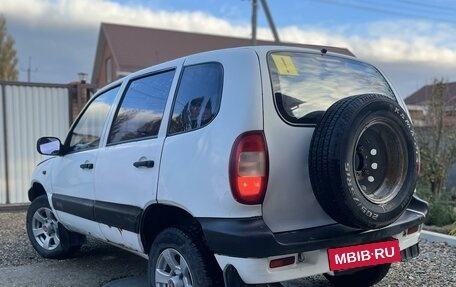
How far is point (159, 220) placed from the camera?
3611mm

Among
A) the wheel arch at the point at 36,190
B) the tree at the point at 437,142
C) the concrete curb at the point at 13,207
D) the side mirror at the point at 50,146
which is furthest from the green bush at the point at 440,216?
the concrete curb at the point at 13,207

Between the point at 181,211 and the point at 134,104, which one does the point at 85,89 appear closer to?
the point at 134,104

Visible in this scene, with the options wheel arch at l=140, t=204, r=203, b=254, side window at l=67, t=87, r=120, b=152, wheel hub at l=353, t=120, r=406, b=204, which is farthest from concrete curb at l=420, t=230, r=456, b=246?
side window at l=67, t=87, r=120, b=152

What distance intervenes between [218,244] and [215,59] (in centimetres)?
121

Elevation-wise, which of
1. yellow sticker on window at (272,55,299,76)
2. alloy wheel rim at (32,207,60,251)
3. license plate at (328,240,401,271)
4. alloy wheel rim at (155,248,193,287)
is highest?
yellow sticker on window at (272,55,299,76)

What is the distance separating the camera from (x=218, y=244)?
9.61ft

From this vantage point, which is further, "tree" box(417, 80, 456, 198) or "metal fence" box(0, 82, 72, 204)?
"metal fence" box(0, 82, 72, 204)

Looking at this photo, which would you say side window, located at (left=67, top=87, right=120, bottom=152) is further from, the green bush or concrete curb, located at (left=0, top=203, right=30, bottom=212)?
concrete curb, located at (left=0, top=203, right=30, bottom=212)

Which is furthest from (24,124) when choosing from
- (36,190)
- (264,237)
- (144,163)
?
(264,237)

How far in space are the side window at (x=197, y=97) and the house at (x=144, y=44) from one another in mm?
24453

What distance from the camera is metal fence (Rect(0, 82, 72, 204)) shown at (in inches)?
371

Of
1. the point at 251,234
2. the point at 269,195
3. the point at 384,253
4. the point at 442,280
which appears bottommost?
the point at 442,280

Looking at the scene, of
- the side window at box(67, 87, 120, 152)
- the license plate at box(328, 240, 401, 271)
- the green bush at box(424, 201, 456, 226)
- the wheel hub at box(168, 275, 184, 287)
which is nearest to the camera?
the license plate at box(328, 240, 401, 271)

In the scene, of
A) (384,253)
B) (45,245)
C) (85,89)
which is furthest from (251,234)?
(85,89)
